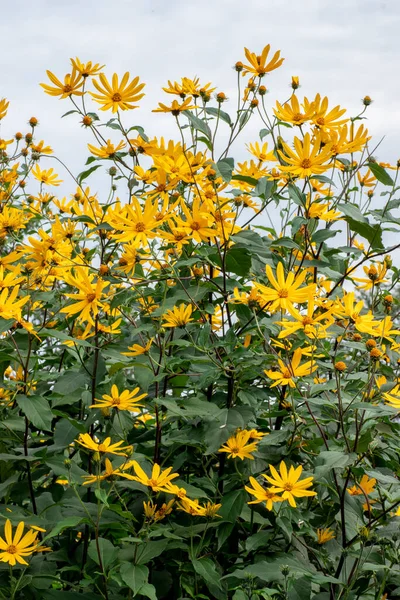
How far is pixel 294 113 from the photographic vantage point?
2391 millimetres

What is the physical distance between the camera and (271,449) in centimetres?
232

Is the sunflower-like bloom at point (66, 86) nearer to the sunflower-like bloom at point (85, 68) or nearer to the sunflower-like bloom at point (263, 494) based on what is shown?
the sunflower-like bloom at point (85, 68)

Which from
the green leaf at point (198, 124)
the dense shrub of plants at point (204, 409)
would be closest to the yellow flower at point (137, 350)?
the dense shrub of plants at point (204, 409)

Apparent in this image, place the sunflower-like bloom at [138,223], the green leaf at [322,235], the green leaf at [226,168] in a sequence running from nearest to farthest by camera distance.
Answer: the sunflower-like bloom at [138,223], the green leaf at [226,168], the green leaf at [322,235]

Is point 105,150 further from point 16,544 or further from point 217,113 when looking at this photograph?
point 16,544

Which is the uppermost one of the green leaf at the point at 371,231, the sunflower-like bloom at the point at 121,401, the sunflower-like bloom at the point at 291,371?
the green leaf at the point at 371,231

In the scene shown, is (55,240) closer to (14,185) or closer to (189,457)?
(189,457)

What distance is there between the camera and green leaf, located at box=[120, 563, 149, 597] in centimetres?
188

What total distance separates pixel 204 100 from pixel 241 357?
0.95 meters

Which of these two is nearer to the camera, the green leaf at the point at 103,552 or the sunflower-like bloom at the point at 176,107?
the green leaf at the point at 103,552

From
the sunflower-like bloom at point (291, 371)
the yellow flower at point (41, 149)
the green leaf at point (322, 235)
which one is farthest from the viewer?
the yellow flower at point (41, 149)

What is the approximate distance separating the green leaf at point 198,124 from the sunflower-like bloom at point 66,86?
406 millimetres

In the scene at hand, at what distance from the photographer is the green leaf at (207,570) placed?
6.61ft

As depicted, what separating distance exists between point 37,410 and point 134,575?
1.82 ft
